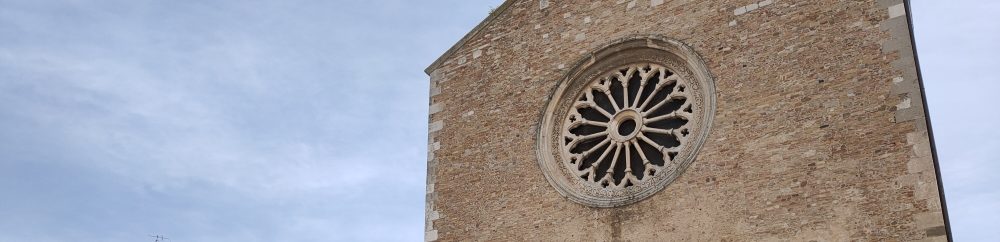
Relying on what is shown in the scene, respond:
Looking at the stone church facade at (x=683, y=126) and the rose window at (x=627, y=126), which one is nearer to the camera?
the stone church facade at (x=683, y=126)

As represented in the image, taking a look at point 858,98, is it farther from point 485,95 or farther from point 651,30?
point 485,95

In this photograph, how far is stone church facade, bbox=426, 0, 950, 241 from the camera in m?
12.5

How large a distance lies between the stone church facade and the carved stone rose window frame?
2cm

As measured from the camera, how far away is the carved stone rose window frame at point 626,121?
14.3 meters

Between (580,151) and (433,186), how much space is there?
2.35 m

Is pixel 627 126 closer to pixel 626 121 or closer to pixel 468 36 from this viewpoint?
pixel 626 121

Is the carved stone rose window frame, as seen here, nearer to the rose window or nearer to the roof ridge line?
the rose window

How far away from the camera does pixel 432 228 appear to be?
15984 millimetres

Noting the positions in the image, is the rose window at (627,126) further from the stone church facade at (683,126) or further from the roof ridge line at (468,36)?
the roof ridge line at (468,36)

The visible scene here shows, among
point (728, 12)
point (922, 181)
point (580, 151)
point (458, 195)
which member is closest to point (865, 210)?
point (922, 181)

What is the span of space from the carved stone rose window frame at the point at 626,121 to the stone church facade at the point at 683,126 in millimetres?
21

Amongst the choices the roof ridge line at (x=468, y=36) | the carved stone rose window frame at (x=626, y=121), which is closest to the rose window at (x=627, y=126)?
the carved stone rose window frame at (x=626, y=121)

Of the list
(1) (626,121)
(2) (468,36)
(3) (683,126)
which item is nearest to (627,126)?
(1) (626,121)

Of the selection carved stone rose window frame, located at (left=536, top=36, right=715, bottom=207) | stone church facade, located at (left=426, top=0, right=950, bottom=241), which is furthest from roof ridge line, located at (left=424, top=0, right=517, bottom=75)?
carved stone rose window frame, located at (left=536, top=36, right=715, bottom=207)
